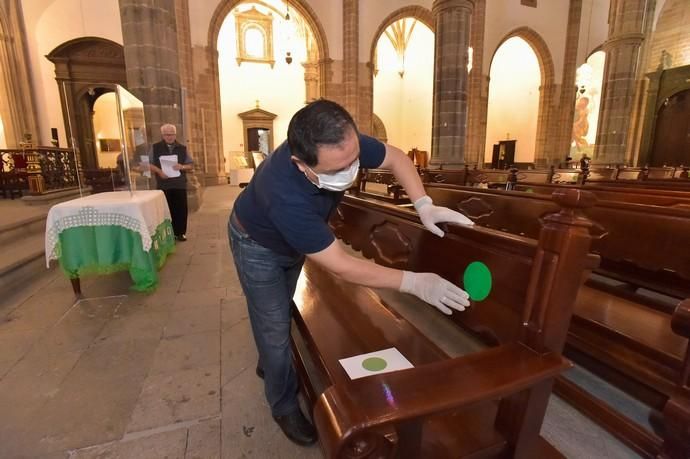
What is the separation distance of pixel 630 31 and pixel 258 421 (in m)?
14.0

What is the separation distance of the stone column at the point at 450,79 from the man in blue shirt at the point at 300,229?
8.29 meters

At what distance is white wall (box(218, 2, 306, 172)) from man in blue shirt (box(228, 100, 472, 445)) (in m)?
18.5

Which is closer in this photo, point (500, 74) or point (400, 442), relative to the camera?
point (400, 442)

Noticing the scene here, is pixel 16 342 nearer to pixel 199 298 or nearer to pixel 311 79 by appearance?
pixel 199 298

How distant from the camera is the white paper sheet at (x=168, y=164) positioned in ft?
16.2

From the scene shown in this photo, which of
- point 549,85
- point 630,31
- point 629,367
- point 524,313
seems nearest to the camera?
point 524,313

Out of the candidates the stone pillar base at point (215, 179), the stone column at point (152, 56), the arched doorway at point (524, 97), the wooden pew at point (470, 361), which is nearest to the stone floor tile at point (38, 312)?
the wooden pew at point (470, 361)

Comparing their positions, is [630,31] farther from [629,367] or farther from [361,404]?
[361,404]

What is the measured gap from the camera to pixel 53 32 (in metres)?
11.1

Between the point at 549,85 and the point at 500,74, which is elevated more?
the point at 500,74

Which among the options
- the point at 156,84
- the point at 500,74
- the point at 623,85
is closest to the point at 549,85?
the point at 500,74

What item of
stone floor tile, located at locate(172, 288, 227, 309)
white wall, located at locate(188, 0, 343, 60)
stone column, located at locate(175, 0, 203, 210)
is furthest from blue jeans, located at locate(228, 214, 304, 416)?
white wall, located at locate(188, 0, 343, 60)

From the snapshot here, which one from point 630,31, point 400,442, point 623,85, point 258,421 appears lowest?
point 258,421

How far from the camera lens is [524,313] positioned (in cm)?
110
